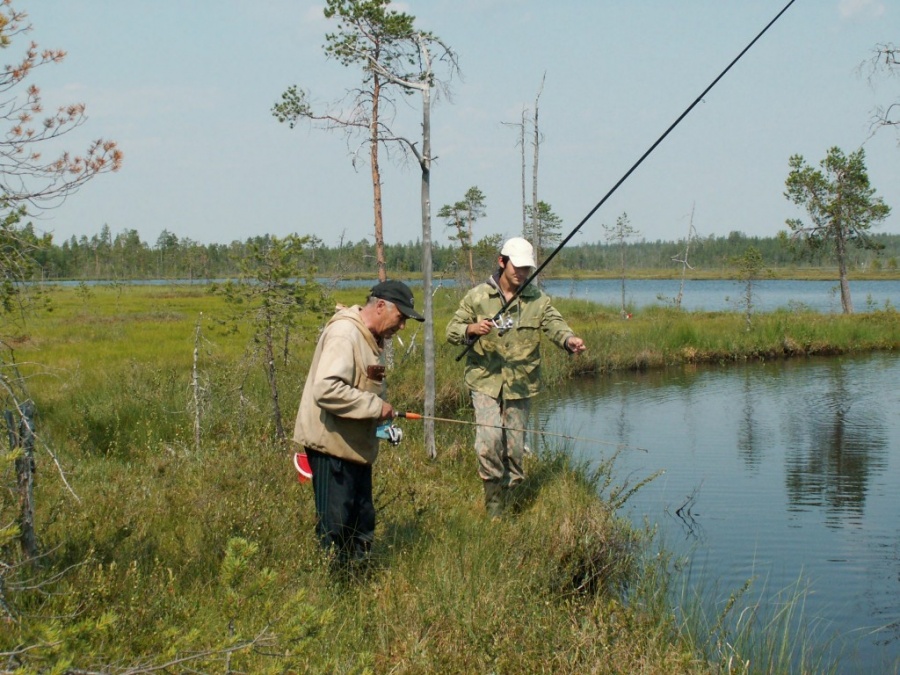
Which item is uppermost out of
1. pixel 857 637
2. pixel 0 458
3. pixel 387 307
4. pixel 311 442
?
pixel 387 307

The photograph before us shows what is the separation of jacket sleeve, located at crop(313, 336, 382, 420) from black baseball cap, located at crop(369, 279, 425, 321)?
0.36 metres

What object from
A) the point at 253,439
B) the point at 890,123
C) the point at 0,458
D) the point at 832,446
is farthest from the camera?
the point at 832,446

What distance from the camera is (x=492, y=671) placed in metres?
3.49

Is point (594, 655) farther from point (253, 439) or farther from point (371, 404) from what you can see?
point (253, 439)

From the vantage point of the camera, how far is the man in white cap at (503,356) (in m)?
6.25

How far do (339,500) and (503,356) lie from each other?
220 cm

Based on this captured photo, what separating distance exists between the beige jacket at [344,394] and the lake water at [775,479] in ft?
9.88

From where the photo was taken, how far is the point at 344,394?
4.22m

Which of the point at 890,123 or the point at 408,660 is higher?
the point at 890,123

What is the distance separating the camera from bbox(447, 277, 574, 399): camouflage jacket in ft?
20.6

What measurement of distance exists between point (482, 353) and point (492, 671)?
314 cm

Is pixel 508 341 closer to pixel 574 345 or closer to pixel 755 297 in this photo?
pixel 574 345

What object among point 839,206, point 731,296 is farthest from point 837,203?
point 731,296

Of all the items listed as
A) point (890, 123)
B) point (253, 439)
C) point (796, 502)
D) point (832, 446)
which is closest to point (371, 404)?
point (253, 439)
